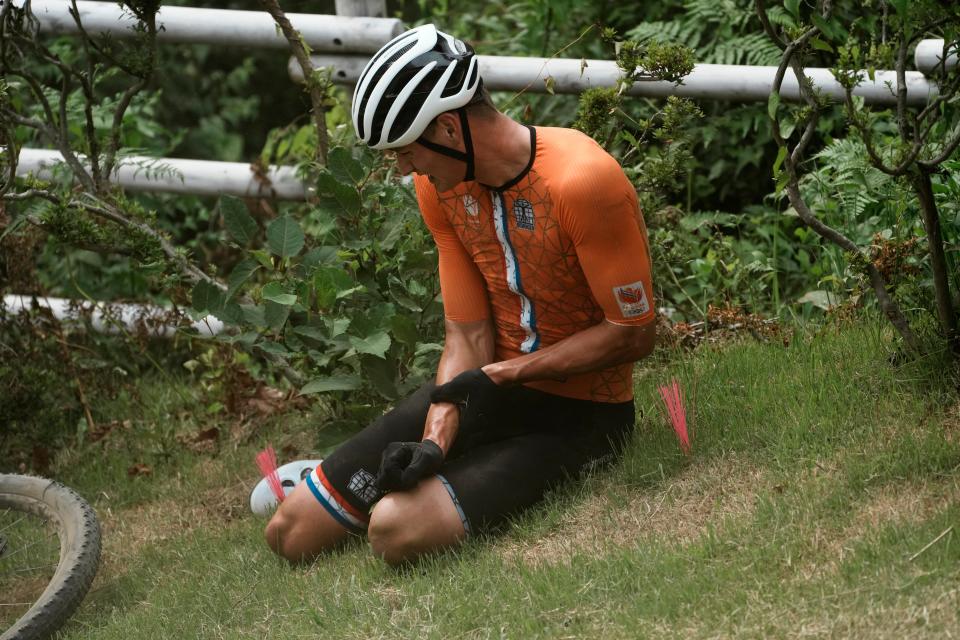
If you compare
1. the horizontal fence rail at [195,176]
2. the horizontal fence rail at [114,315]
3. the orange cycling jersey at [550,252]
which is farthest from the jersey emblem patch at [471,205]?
the horizontal fence rail at [114,315]

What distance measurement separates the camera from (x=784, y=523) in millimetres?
3305

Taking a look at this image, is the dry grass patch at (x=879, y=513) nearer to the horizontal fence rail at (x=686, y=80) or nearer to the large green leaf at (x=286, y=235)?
the horizontal fence rail at (x=686, y=80)

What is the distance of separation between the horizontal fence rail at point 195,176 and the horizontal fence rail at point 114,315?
0.57m

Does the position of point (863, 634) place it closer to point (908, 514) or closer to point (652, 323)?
point (908, 514)

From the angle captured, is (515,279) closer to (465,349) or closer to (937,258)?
(465,349)

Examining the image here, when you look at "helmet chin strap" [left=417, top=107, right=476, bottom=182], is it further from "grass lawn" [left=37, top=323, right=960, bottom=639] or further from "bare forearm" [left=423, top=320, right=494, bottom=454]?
"grass lawn" [left=37, top=323, right=960, bottom=639]

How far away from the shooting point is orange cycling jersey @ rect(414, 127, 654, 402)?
346 centimetres

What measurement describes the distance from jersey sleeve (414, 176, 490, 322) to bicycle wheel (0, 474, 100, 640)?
1415 millimetres

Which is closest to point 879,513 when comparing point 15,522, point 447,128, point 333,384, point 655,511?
point 655,511

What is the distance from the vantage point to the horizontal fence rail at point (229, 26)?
5.23m

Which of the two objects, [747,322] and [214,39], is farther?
[214,39]

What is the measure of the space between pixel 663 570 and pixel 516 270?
1.01 meters

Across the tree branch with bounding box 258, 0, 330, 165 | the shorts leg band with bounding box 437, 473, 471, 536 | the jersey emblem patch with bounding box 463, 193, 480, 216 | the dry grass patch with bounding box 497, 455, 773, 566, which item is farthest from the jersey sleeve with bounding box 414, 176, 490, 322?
the tree branch with bounding box 258, 0, 330, 165

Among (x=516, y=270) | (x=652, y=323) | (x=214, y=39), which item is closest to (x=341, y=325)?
(x=516, y=270)
